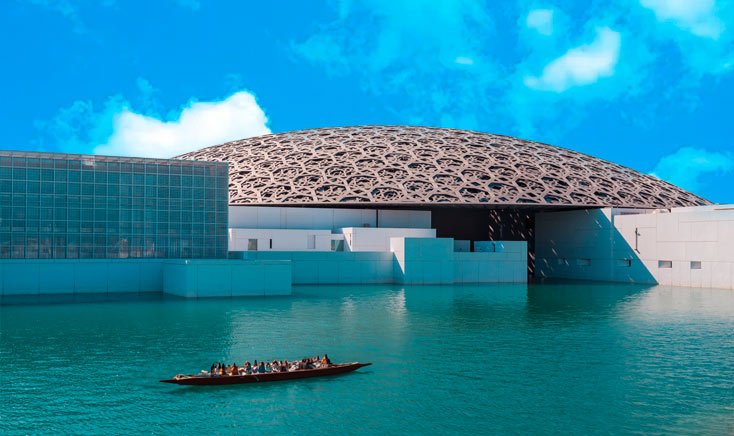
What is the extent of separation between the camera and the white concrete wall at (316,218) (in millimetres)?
54969

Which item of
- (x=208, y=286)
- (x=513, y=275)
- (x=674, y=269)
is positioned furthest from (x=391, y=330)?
(x=674, y=269)

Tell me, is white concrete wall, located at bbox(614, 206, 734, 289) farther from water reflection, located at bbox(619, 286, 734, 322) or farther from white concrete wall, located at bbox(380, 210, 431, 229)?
white concrete wall, located at bbox(380, 210, 431, 229)

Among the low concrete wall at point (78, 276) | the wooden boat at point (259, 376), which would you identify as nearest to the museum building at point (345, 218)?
the low concrete wall at point (78, 276)

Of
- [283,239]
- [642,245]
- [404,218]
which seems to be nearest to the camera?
[283,239]

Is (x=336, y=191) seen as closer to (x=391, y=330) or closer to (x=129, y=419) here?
(x=391, y=330)

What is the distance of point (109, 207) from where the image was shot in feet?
148

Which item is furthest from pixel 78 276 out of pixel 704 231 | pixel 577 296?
pixel 704 231

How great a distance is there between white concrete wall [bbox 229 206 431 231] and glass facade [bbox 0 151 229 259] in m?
7.10

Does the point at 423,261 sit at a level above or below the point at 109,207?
below

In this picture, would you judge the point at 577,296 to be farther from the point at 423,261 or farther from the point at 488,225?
the point at 488,225

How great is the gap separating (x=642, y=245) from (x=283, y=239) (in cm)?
2763

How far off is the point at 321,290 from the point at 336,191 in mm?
13715

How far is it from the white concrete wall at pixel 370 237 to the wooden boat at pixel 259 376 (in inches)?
1383

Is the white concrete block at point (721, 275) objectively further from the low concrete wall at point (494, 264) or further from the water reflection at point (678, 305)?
the low concrete wall at point (494, 264)
